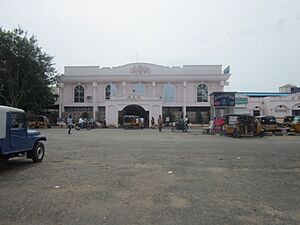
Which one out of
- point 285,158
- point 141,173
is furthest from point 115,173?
point 285,158

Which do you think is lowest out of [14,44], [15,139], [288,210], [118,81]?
[288,210]

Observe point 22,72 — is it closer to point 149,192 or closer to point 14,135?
point 14,135

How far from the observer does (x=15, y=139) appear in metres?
10.6

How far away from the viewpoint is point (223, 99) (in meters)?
37.4

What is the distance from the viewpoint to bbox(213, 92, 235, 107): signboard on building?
37.4 m

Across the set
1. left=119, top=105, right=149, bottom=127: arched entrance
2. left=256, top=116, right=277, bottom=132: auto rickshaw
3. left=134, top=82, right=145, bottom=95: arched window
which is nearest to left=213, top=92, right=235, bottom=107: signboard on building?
left=256, top=116, right=277, bottom=132: auto rickshaw

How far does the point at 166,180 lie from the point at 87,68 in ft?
157

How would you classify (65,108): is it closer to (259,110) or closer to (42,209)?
(259,110)

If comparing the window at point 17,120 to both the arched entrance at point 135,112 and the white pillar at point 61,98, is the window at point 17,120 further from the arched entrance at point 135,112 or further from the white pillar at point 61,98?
the white pillar at point 61,98

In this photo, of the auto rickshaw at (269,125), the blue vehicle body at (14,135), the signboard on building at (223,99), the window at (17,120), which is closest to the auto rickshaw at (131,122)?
the signboard on building at (223,99)

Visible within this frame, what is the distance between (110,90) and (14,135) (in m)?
43.7

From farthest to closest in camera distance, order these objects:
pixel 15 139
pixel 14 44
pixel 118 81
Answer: pixel 118 81
pixel 14 44
pixel 15 139

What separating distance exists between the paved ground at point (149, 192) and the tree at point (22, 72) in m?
38.0

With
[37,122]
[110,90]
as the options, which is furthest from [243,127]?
[110,90]
